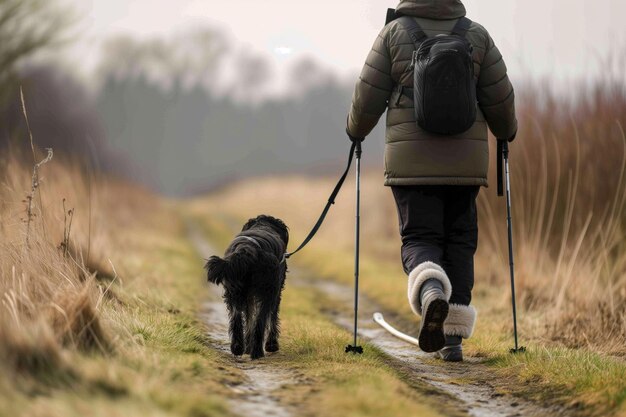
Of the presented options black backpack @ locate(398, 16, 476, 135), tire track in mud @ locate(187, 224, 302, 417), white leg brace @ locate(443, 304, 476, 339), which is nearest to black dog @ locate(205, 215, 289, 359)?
tire track in mud @ locate(187, 224, 302, 417)

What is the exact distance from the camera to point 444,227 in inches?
193

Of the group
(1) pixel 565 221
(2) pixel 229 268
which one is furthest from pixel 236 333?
(1) pixel 565 221

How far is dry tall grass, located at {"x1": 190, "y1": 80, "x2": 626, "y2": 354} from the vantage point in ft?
20.1

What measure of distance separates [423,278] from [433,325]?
322 millimetres

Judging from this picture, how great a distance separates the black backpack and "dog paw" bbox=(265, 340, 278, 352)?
5.62 ft

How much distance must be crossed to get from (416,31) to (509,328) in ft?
9.17

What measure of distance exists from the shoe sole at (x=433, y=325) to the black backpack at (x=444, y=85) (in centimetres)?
107

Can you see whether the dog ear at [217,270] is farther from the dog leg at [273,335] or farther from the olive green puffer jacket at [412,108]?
the olive green puffer jacket at [412,108]

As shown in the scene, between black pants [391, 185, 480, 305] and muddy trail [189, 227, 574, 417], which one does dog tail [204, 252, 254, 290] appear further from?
black pants [391, 185, 480, 305]

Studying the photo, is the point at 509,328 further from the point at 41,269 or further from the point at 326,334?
the point at 41,269

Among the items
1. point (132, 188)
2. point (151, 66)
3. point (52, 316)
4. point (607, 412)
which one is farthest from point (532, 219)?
point (151, 66)

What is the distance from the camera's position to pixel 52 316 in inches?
144

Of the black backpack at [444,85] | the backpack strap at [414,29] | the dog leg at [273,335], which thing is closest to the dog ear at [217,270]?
the dog leg at [273,335]

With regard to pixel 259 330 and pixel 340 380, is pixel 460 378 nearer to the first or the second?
pixel 340 380
